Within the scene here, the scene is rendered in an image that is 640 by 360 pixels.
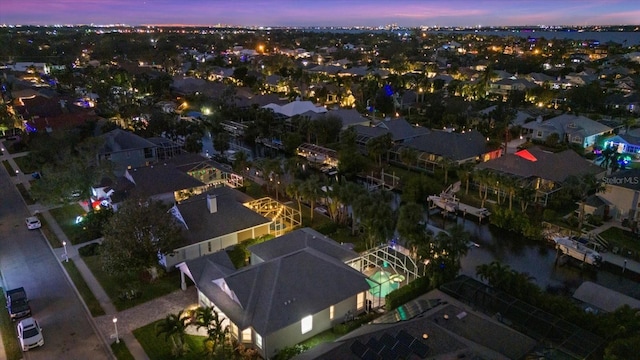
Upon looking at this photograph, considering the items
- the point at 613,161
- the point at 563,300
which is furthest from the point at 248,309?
the point at 613,161

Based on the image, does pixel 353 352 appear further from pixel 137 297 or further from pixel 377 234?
pixel 137 297

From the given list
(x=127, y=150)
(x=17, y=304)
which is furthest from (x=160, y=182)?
(x=17, y=304)

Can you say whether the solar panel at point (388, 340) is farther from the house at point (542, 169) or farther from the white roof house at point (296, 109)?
the white roof house at point (296, 109)

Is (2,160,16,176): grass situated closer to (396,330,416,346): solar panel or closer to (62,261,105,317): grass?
(62,261,105,317): grass

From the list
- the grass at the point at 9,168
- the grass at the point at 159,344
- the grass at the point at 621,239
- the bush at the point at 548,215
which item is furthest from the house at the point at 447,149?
the grass at the point at 9,168

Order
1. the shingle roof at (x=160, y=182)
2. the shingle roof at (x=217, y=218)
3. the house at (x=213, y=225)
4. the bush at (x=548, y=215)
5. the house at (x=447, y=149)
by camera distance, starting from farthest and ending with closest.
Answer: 1. the house at (x=447, y=149)
2. the shingle roof at (x=160, y=182)
3. the bush at (x=548, y=215)
4. the shingle roof at (x=217, y=218)
5. the house at (x=213, y=225)

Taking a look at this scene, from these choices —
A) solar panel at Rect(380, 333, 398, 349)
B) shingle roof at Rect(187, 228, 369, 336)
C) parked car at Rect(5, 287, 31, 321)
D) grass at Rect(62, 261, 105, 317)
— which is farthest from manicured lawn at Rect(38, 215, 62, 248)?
solar panel at Rect(380, 333, 398, 349)

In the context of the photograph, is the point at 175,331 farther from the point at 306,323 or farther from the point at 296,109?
the point at 296,109
